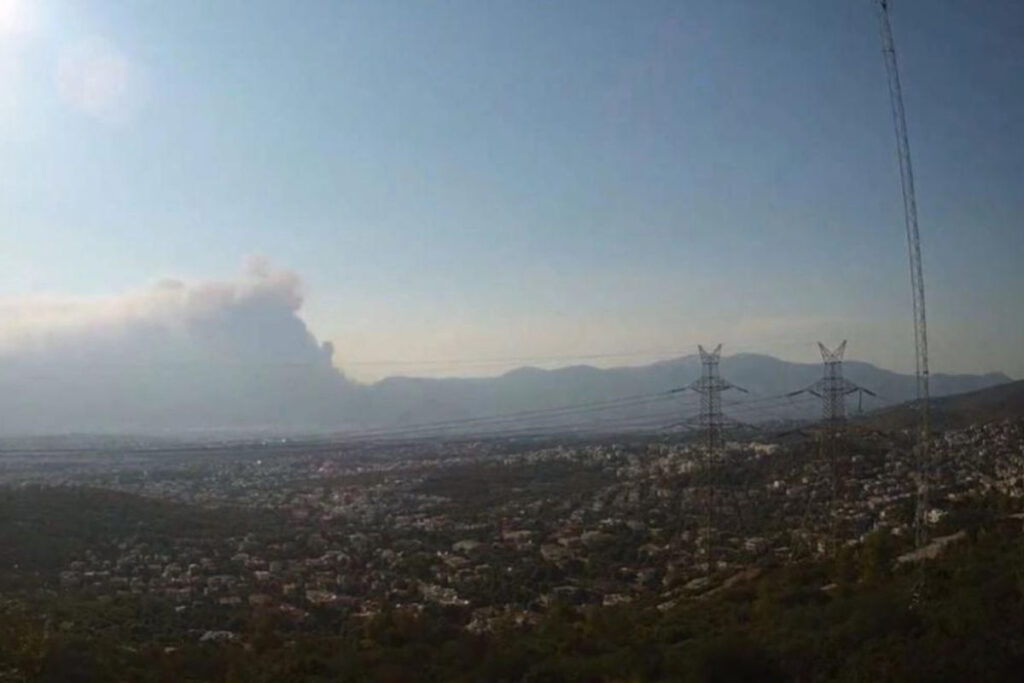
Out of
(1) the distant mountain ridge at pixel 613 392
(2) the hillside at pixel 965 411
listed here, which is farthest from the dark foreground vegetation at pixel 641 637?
(1) the distant mountain ridge at pixel 613 392

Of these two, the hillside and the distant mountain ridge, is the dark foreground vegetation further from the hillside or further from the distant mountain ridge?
the distant mountain ridge

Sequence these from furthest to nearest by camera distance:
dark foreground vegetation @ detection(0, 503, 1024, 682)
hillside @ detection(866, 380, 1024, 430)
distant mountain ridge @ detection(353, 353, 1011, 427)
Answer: distant mountain ridge @ detection(353, 353, 1011, 427) < hillside @ detection(866, 380, 1024, 430) < dark foreground vegetation @ detection(0, 503, 1024, 682)

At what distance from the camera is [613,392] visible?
103438 millimetres

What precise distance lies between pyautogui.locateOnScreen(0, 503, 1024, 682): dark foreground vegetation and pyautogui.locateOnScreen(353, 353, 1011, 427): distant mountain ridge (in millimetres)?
62170

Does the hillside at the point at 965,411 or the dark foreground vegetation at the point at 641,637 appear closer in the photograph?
the dark foreground vegetation at the point at 641,637

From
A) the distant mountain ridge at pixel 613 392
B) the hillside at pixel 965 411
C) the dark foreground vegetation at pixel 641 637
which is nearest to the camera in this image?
the dark foreground vegetation at pixel 641 637

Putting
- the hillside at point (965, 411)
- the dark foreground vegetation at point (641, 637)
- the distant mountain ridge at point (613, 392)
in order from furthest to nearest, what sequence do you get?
1. the distant mountain ridge at point (613, 392)
2. the hillside at point (965, 411)
3. the dark foreground vegetation at point (641, 637)

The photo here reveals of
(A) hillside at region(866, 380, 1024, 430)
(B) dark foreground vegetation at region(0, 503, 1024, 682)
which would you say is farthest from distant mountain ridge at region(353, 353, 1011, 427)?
(B) dark foreground vegetation at region(0, 503, 1024, 682)

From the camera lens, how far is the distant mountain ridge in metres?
89.1

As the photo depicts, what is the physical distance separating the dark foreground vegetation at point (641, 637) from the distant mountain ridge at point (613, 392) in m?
62.2

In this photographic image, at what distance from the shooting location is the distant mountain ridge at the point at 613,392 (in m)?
89.1

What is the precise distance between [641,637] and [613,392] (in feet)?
288

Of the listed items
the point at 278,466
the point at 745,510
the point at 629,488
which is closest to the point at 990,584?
the point at 745,510

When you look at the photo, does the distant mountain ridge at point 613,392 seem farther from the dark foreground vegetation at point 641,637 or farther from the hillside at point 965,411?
the dark foreground vegetation at point 641,637
